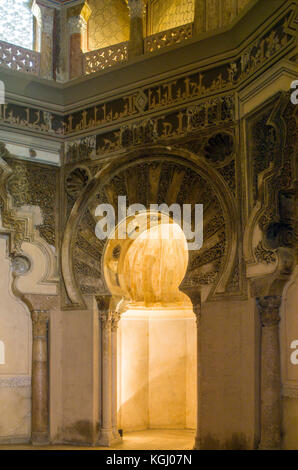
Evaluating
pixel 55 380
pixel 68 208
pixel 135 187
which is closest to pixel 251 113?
pixel 135 187

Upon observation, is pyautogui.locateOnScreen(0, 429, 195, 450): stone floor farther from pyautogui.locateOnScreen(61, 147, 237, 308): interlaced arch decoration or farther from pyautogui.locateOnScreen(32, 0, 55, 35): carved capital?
pyautogui.locateOnScreen(32, 0, 55, 35): carved capital

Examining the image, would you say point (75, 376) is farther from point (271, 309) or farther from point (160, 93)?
point (160, 93)

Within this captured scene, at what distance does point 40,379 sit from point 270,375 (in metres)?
2.95

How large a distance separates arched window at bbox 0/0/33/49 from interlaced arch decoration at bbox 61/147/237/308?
2220 millimetres

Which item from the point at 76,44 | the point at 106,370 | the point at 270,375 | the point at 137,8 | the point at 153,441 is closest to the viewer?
the point at 270,375

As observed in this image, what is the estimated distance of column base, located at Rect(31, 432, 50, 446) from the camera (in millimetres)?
7641

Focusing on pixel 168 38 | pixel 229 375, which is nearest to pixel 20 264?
pixel 229 375

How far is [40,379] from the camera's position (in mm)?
7789

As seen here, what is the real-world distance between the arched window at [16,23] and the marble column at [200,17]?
95.3 inches

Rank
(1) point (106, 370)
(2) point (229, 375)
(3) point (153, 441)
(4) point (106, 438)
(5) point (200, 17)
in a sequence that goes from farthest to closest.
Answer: (3) point (153, 441) → (1) point (106, 370) → (4) point (106, 438) → (5) point (200, 17) → (2) point (229, 375)

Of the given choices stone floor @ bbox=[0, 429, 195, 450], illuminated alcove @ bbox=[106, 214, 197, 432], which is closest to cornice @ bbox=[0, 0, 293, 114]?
illuminated alcove @ bbox=[106, 214, 197, 432]

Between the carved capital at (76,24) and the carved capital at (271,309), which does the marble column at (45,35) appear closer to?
the carved capital at (76,24)

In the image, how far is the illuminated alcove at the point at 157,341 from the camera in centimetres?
937

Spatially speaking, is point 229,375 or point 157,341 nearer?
point 229,375
